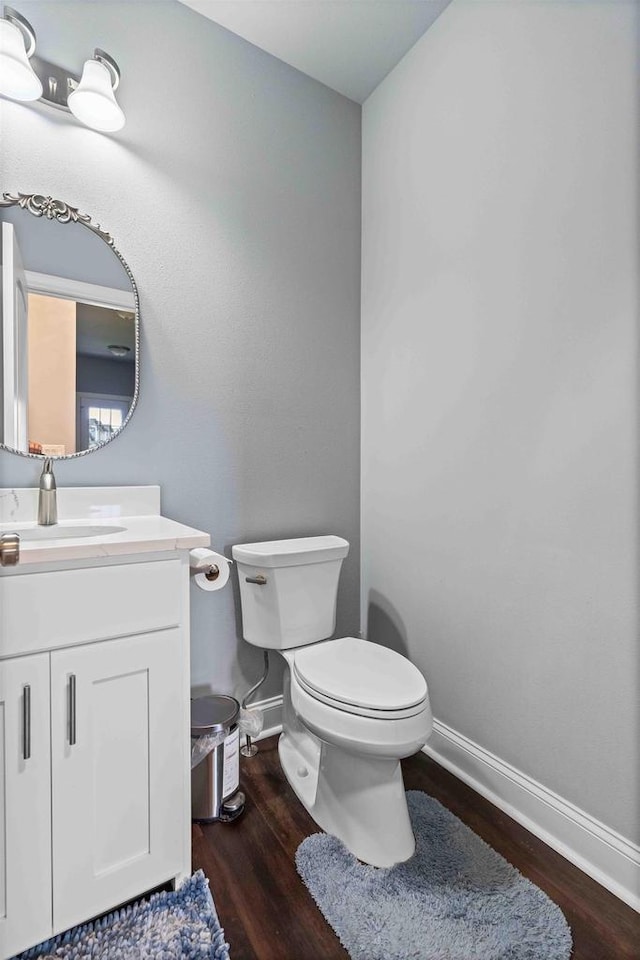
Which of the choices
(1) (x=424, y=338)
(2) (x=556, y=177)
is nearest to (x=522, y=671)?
(1) (x=424, y=338)

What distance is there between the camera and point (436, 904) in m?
1.10

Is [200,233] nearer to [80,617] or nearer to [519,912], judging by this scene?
[80,617]

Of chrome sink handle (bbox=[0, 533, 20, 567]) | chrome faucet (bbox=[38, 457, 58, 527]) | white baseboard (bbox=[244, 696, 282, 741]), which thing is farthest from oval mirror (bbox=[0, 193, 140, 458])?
white baseboard (bbox=[244, 696, 282, 741])

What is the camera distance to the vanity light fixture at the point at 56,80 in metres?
1.25

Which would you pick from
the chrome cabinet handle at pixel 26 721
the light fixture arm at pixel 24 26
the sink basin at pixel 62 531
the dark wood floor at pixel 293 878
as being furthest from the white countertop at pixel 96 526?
the light fixture arm at pixel 24 26

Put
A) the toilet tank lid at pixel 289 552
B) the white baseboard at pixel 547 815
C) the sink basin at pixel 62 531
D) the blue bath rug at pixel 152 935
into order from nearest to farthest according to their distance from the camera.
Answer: the blue bath rug at pixel 152 935 → the white baseboard at pixel 547 815 → the sink basin at pixel 62 531 → the toilet tank lid at pixel 289 552

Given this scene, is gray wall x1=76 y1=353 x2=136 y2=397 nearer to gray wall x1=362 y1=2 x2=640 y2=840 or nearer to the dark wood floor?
gray wall x1=362 y1=2 x2=640 y2=840

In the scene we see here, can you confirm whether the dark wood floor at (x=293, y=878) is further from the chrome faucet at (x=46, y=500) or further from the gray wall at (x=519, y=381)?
the chrome faucet at (x=46, y=500)

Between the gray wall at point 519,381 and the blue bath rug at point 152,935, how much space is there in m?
0.93

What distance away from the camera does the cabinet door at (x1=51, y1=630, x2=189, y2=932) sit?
38.9 inches

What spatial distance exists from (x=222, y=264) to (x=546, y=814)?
79.2 inches

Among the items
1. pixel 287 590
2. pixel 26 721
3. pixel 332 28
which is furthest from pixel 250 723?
pixel 332 28

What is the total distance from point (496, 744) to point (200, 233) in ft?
6.43

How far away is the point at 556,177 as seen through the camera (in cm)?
128
